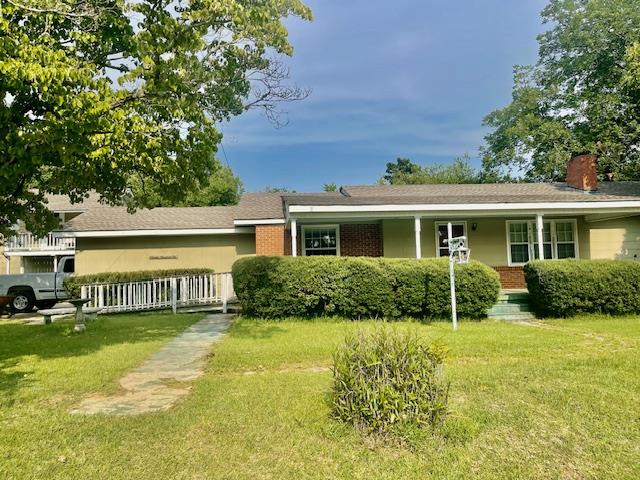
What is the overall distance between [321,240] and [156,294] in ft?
19.0

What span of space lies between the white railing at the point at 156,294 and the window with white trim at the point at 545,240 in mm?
9969

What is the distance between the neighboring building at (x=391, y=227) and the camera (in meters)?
13.5

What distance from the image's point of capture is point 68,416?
426cm

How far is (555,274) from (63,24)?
11250 mm

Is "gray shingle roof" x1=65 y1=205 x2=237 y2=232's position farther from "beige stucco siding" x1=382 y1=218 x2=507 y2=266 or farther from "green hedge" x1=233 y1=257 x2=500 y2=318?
"green hedge" x1=233 y1=257 x2=500 y2=318

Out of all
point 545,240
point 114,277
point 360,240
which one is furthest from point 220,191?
point 545,240

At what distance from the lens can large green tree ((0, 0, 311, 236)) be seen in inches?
207

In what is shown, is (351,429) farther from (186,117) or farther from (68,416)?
(186,117)

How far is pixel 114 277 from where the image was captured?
15656 millimetres

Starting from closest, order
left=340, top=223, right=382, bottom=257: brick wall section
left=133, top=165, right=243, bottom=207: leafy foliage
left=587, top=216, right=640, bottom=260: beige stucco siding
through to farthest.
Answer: left=340, top=223, right=382, bottom=257: brick wall section, left=587, top=216, right=640, bottom=260: beige stucco siding, left=133, top=165, right=243, bottom=207: leafy foliage

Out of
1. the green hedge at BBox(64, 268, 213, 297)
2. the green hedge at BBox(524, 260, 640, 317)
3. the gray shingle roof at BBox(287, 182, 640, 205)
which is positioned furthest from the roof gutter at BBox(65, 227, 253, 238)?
the green hedge at BBox(524, 260, 640, 317)

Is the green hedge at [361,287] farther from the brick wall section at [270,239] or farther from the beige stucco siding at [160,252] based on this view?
the beige stucco siding at [160,252]

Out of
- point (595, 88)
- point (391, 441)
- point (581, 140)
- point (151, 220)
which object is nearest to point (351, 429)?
point (391, 441)

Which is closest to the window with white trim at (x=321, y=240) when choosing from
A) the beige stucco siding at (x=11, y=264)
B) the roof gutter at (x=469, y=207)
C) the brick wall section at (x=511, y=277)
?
the roof gutter at (x=469, y=207)
